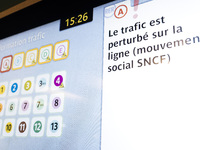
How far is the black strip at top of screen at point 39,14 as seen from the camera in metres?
0.71

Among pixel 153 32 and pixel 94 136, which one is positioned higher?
pixel 153 32

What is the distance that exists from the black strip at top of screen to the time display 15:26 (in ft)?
0.06

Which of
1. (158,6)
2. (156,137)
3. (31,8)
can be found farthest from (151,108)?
(31,8)

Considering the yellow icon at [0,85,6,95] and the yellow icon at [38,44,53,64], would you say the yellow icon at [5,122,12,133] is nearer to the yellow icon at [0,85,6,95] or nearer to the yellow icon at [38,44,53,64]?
the yellow icon at [0,85,6,95]

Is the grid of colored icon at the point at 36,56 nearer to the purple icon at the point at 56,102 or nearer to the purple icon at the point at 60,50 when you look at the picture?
the purple icon at the point at 60,50

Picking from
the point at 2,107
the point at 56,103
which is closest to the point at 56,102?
the point at 56,103

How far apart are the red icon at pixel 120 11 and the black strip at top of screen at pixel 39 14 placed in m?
0.05

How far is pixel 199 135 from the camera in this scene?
0.43 m

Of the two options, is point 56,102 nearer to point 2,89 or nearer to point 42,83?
point 42,83

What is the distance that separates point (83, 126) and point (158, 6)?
41cm

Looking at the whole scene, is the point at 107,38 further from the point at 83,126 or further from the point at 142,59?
the point at 83,126

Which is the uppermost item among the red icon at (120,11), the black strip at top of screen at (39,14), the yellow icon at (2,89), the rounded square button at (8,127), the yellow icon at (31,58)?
the black strip at top of screen at (39,14)

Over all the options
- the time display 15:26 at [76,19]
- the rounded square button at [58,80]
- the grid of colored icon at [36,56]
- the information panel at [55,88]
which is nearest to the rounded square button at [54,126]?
the information panel at [55,88]

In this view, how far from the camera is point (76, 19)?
71 centimetres
